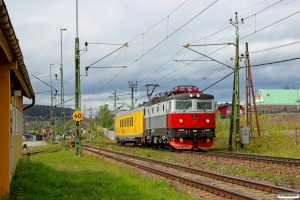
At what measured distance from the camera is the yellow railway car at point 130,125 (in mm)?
38294

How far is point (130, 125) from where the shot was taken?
1699 inches

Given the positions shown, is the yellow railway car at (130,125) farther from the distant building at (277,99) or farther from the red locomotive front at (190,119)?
the distant building at (277,99)

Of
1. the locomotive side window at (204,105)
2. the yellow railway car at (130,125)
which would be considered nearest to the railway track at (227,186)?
the locomotive side window at (204,105)

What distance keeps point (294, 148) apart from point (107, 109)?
9182cm

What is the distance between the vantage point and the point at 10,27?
28.0 ft

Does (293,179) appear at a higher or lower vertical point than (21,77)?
lower

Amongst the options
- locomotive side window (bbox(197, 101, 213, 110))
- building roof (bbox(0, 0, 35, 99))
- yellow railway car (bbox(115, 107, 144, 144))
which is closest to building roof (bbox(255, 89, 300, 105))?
yellow railway car (bbox(115, 107, 144, 144))

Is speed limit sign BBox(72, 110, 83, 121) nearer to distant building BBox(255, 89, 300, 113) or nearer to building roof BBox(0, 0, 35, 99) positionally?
building roof BBox(0, 0, 35, 99)

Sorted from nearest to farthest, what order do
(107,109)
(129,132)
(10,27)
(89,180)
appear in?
(10,27) < (89,180) < (129,132) < (107,109)

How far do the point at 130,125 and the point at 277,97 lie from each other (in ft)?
235

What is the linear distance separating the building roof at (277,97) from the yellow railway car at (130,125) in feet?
202

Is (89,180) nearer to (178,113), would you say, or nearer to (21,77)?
(21,77)

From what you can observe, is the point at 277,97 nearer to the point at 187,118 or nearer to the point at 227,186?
the point at 187,118

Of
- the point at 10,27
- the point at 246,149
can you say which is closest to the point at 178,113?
the point at 246,149
